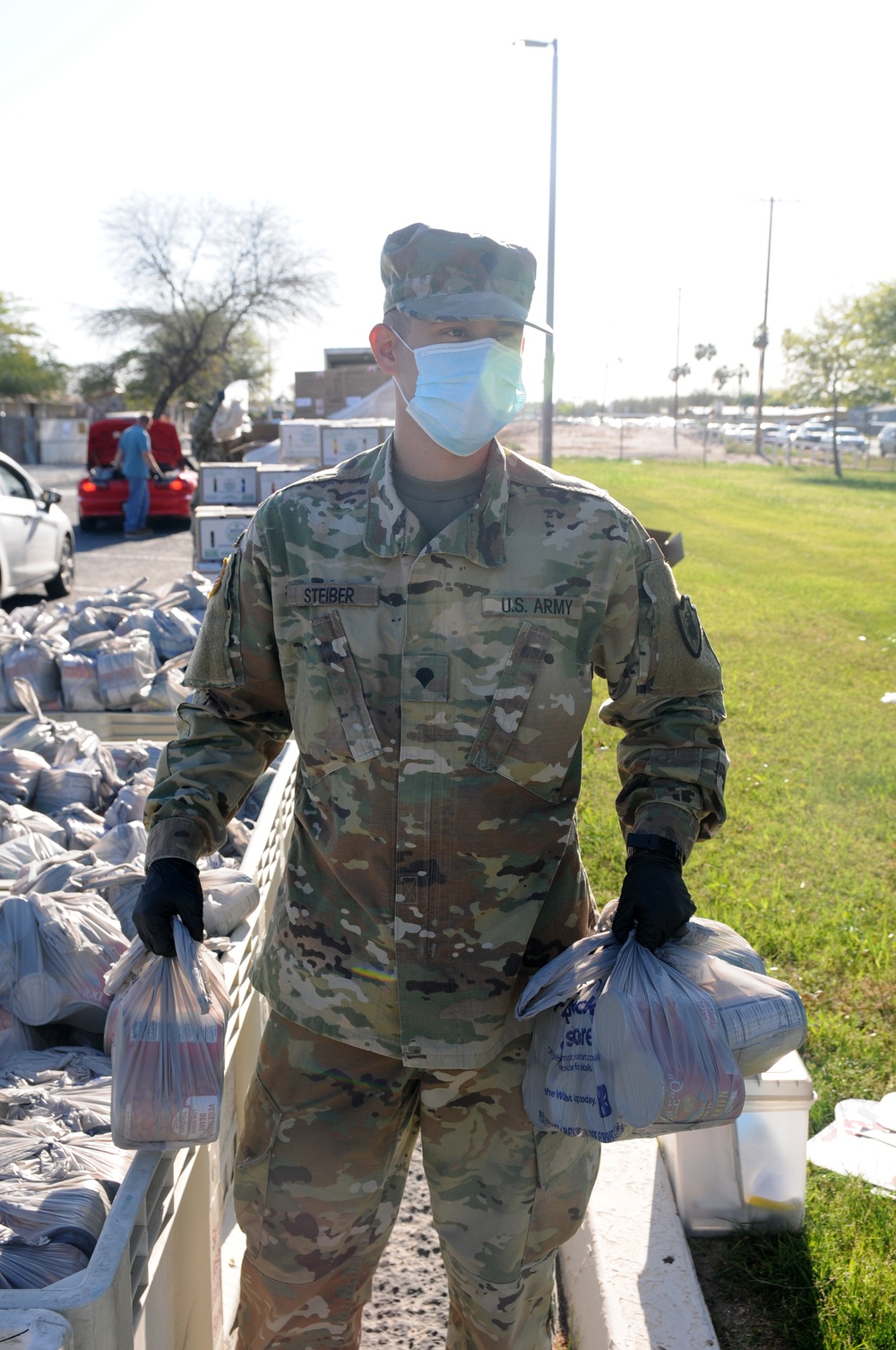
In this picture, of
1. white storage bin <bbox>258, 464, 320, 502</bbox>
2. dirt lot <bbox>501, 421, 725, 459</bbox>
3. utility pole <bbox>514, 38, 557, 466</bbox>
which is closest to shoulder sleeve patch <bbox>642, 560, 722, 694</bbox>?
white storage bin <bbox>258, 464, 320, 502</bbox>

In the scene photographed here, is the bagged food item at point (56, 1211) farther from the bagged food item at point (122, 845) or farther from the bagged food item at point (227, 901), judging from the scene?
the bagged food item at point (122, 845)

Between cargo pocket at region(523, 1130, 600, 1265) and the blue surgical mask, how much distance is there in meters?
1.17

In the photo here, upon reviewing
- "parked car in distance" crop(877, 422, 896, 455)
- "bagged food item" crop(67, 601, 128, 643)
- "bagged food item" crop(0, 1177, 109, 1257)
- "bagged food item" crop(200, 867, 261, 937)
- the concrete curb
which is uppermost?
"parked car in distance" crop(877, 422, 896, 455)

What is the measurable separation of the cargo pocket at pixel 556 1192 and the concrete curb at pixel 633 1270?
0.60 m

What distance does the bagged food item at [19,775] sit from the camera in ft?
13.0

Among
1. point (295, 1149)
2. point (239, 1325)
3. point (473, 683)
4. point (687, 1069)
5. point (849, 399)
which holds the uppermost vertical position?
point (849, 399)

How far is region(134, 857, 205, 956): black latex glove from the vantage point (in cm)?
181

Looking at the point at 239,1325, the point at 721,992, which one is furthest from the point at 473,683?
the point at 239,1325

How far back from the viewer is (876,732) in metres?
6.67

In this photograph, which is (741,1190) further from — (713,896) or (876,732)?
(876,732)

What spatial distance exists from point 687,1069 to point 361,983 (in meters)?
0.54

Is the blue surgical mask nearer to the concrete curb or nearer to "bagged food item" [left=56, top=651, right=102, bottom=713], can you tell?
the concrete curb

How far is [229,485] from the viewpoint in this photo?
27.7 ft

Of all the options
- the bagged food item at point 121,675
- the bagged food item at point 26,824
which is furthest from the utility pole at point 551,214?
the bagged food item at point 26,824
